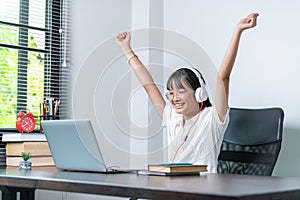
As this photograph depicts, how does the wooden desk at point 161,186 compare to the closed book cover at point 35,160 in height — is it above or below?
above

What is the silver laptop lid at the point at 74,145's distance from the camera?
1.85 meters

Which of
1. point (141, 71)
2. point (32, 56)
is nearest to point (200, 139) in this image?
point (141, 71)

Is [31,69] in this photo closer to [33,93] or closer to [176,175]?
[33,93]

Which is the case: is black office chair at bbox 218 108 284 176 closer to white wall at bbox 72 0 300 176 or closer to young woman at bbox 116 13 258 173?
young woman at bbox 116 13 258 173

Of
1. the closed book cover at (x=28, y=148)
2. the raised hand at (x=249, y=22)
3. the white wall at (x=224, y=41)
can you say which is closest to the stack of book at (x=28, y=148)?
the closed book cover at (x=28, y=148)

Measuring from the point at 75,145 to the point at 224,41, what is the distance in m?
1.26

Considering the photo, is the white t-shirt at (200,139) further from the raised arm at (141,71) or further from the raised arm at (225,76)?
the raised arm at (141,71)

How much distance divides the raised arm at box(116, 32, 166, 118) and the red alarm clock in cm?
58

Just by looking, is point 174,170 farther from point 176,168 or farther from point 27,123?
point 27,123

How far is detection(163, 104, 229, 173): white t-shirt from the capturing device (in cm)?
227

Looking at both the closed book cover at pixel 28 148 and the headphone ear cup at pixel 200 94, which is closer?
the headphone ear cup at pixel 200 94

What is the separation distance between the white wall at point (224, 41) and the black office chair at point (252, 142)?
248mm

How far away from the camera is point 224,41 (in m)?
2.89

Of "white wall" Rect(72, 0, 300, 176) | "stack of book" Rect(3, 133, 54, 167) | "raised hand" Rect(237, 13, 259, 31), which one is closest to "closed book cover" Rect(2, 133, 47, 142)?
"stack of book" Rect(3, 133, 54, 167)
